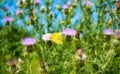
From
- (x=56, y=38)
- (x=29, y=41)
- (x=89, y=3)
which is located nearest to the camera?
(x=29, y=41)

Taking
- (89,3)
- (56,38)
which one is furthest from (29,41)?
(89,3)

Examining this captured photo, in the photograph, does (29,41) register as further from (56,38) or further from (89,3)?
(89,3)

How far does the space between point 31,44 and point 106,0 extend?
126 centimetres

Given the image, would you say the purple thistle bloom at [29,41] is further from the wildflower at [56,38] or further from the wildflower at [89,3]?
the wildflower at [89,3]

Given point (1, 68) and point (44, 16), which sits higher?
point (44, 16)

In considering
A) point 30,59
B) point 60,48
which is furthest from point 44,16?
point 30,59

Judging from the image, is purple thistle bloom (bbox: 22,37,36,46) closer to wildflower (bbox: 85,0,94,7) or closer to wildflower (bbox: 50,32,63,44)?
wildflower (bbox: 50,32,63,44)

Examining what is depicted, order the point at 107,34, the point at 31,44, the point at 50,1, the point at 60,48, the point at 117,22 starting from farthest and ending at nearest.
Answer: the point at 50,1, the point at 117,22, the point at 60,48, the point at 107,34, the point at 31,44

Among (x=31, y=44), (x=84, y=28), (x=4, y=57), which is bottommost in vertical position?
(x=4, y=57)

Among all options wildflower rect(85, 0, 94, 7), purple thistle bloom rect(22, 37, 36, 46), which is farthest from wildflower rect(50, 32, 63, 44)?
wildflower rect(85, 0, 94, 7)

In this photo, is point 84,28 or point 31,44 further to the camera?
point 84,28

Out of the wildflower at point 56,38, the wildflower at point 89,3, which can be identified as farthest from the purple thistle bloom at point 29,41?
the wildflower at point 89,3

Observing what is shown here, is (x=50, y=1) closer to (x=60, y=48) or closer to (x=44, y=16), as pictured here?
(x=44, y=16)

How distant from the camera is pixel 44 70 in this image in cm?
183
